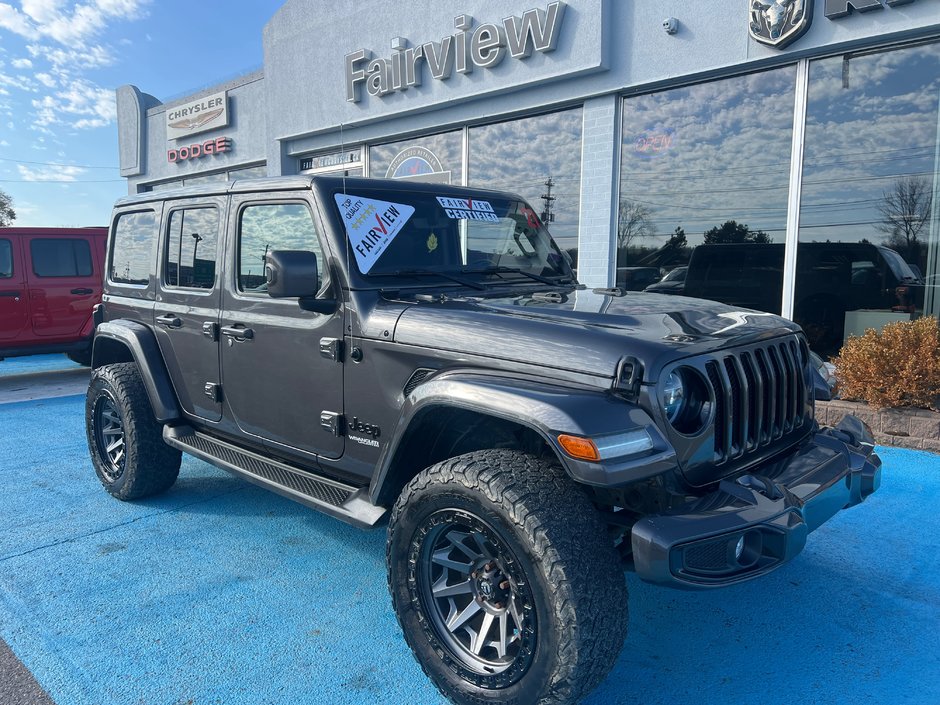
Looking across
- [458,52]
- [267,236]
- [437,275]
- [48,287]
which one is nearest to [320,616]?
[437,275]

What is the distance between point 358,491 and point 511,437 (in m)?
0.72

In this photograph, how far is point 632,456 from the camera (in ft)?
6.88

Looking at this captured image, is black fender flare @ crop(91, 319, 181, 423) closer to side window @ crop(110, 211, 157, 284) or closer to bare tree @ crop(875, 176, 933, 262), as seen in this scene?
side window @ crop(110, 211, 157, 284)

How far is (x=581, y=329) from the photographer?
2395mm

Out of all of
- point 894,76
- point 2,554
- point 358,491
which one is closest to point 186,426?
point 2,554

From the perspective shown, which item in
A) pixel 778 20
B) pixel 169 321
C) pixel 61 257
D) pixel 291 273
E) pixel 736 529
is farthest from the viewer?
pixel 61 257

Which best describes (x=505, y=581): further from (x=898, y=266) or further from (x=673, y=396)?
(x=898, y=266)

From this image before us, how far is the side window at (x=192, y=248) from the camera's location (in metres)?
3.73

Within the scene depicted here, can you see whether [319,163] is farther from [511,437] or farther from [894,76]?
[511,437]

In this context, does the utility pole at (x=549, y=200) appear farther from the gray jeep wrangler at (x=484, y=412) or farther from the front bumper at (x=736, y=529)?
the front bumper at (x=736, y=529)

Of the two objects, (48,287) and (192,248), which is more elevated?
(192,248)

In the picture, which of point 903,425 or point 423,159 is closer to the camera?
point 903,425

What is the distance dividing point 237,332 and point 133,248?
1603 millimetres

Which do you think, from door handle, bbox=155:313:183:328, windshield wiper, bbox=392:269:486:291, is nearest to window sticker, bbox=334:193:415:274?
windshield wiper, bbox=392:269:486:291
